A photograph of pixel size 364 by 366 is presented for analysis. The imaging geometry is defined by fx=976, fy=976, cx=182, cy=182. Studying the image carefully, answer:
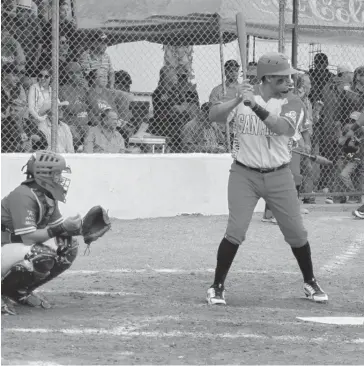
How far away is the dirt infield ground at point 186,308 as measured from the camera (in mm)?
5750

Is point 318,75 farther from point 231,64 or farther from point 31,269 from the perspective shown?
point 31,269

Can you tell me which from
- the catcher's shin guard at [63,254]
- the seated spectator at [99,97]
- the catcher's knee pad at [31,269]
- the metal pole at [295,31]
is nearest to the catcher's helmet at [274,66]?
the catcher's shin guard at [63,254]

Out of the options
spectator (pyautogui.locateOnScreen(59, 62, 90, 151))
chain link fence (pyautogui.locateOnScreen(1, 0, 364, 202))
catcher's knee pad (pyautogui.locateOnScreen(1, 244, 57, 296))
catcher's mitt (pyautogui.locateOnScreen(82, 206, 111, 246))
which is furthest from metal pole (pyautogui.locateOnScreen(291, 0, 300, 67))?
catcher's knee pad (pyautogui.locateOnScreen(1, 244, 57, 296))

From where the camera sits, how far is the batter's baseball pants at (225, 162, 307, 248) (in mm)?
7293

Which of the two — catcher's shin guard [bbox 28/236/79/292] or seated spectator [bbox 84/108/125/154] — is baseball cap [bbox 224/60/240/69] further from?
catcher's shin guard [bbox 28/236/79/292]

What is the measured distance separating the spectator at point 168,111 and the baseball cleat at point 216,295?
5471 millimetres

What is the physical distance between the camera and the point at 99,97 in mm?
12391

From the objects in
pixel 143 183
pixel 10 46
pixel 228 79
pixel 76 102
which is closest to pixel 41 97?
pixel 76 102

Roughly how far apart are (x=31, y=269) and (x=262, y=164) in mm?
1912

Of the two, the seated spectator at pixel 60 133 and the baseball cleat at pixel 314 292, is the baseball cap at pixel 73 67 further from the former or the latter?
the baseball cleat at pixel 314 292

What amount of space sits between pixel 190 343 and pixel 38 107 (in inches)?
251

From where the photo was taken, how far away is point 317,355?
5750 mm

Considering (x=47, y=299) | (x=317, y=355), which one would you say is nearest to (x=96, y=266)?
(x=47, y=299)

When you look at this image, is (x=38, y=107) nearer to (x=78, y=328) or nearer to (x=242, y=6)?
(x=242, y=6)
